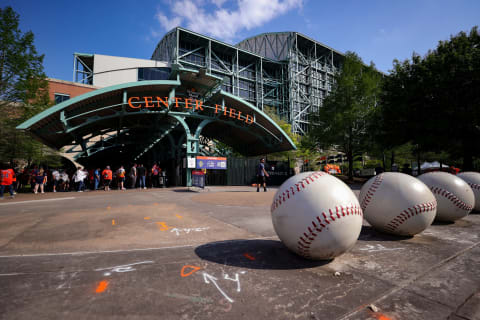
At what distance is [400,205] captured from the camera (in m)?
4.38

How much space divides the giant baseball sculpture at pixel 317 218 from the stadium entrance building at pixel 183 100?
647 inches

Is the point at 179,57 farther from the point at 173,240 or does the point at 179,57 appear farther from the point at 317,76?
the point at 173,240

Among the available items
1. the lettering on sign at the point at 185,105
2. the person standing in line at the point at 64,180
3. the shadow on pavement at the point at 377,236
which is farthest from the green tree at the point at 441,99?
the person standing in line at the point at 64,180

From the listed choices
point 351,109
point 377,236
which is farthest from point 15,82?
point 351,109

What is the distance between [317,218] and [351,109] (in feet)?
85.5

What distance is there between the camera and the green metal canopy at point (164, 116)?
16.1m

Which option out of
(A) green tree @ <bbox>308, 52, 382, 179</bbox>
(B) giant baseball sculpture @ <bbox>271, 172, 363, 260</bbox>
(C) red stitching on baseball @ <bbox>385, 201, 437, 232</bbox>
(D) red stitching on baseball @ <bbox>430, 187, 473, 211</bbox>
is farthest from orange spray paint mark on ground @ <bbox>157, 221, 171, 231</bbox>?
(A) green tree @ <bbox>308, 52, 382, 179</bbox>

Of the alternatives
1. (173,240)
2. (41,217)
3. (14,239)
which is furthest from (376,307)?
(41,217)

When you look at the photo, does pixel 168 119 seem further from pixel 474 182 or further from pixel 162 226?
pixel 474 182

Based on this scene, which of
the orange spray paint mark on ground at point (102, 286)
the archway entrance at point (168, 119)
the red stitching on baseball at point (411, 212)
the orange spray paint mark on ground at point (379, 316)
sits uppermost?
the archway entrance at point (168, 119)

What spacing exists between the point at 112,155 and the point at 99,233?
33.5 meters

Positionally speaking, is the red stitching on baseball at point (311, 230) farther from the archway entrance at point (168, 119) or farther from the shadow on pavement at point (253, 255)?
the archway entrance at point (168, 119)

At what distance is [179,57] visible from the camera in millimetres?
41562

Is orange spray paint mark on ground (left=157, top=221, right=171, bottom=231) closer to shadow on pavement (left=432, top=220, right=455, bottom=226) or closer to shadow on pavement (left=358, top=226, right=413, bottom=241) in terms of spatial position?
shadow on pavement (left=358, top=226, right=413, bottom=241)
